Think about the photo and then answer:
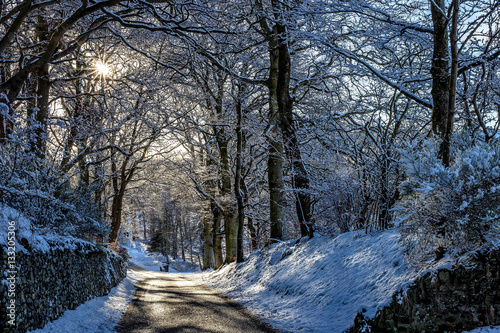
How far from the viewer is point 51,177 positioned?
7672mm

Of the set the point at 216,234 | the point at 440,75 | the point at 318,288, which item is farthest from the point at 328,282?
the point at 216,234

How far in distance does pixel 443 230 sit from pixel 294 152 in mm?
5706

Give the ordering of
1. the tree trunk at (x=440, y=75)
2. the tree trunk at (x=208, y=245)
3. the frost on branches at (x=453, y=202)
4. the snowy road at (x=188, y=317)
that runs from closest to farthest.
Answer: the frost on branches at (x=453, y=202) → the tree trunk at (x=440, y=75) → the snowy road at (x=188, y=317) → the tree trunk at (x=208, y=245)

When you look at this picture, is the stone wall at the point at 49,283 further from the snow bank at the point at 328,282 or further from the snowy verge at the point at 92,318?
the snow bank at the point at 328,282

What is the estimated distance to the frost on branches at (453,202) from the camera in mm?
3678

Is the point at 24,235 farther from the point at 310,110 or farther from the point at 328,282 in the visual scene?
the point at 310,110

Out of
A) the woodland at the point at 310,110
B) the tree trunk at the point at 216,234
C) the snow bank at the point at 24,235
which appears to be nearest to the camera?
the woodland at the point at 310,110

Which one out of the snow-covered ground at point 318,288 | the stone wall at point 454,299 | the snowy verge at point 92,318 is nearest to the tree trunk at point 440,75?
the snow-covered ground at point 318,288

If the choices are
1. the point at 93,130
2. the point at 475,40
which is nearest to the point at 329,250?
the point at 475,40

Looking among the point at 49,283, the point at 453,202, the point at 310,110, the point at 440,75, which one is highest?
the point at 310,110

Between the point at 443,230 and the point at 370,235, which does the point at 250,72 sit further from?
the point at 443,230

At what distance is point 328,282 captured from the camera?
613cm

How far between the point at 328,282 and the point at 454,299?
104 inches

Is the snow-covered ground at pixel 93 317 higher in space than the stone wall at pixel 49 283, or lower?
lower
